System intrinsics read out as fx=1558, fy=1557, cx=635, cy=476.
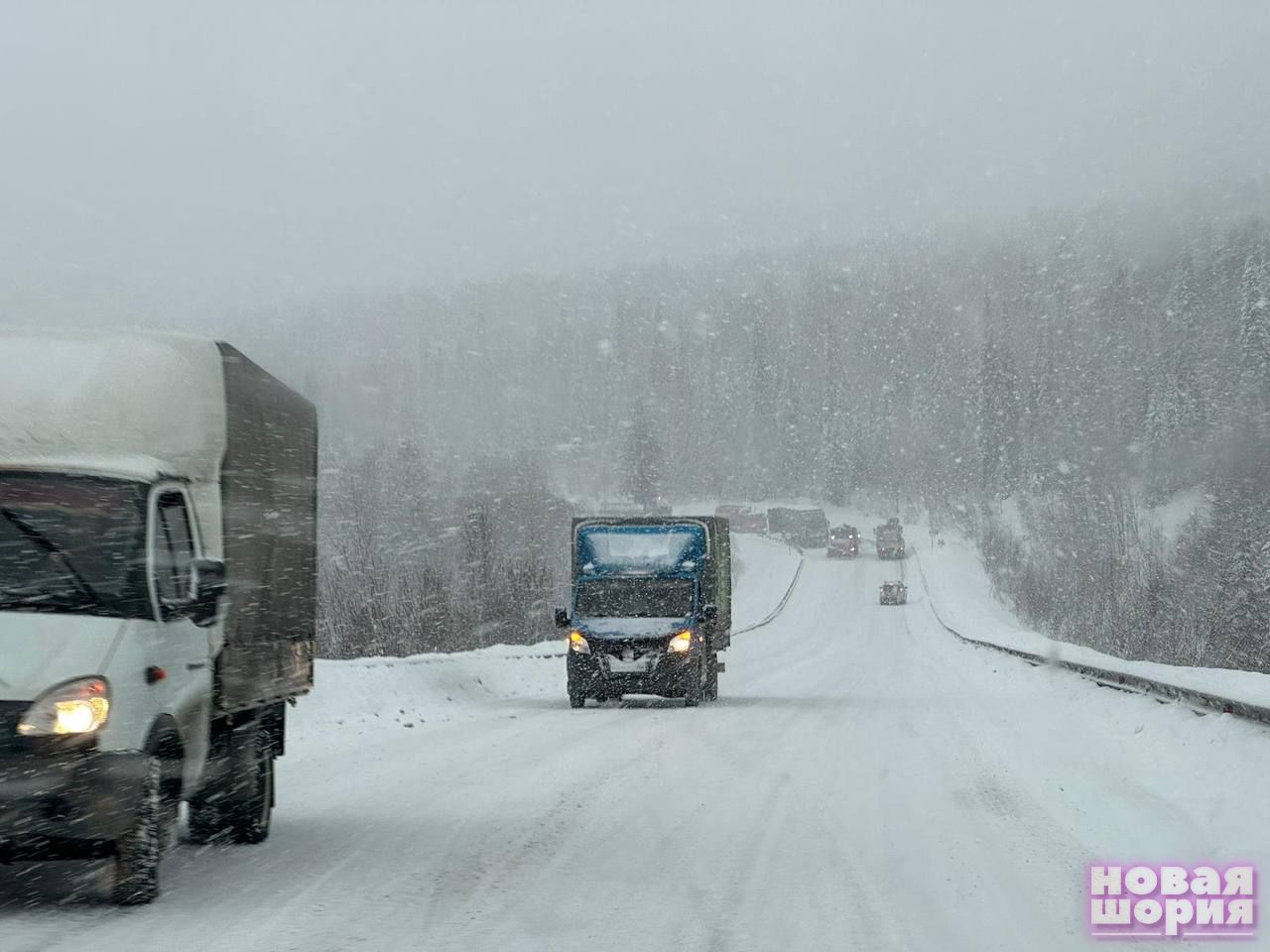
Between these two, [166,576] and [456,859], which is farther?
[456,859]

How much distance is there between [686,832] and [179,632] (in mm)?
3731

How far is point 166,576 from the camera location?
8.14 meters

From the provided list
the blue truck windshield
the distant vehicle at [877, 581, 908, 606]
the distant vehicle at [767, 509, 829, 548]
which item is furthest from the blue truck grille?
the distant vehicle at [767, 509, 829, 548]

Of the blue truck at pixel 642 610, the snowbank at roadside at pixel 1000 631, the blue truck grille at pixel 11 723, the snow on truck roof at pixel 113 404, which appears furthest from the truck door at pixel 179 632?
the blue truck at pixel 642 610

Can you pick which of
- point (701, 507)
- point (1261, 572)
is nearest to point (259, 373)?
point (1261, 572)

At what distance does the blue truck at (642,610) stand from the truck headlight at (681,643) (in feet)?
0.05

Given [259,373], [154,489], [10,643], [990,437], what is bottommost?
[10,643]

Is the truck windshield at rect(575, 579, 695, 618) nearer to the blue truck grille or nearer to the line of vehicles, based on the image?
the line of vehicles

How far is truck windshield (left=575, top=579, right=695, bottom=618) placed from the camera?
2436 centimetres

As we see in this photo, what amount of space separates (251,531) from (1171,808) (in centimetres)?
662

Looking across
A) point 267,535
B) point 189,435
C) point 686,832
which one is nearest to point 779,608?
point 686,832

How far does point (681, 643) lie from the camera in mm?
24094

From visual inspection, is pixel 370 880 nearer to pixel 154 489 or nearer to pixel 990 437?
pixel 154 489

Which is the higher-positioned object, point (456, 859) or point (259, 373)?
point (259, 373)
